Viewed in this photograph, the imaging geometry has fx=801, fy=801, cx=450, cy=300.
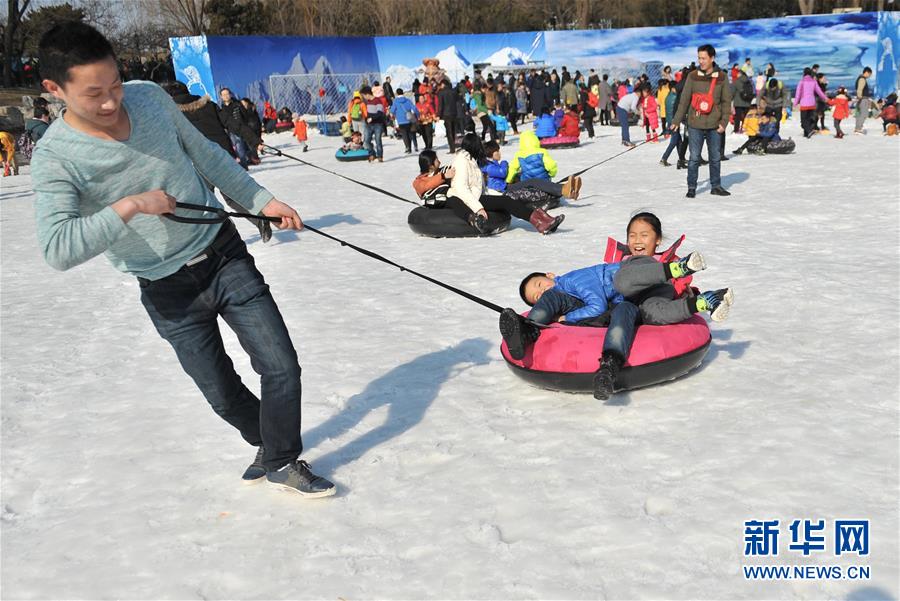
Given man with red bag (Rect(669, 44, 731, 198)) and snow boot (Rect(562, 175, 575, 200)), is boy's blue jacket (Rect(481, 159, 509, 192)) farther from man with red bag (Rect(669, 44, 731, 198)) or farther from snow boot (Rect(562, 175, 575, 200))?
man with red bag (Rect(669, 44, 731, 198))

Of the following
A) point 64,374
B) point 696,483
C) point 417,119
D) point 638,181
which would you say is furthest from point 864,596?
point 417,119

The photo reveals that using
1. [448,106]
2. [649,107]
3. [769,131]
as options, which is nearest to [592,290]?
[769,131]

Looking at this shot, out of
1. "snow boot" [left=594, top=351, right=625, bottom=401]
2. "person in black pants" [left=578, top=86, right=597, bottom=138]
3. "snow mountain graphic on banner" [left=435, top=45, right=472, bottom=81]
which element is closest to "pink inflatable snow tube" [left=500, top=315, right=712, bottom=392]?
"snow boot" [left=594, top=351, right=625, bottom=401]

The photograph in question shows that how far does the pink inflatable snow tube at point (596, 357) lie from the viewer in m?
4.29

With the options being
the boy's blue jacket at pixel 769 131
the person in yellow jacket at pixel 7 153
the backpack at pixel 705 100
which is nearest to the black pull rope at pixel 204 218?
the backpack at pixel 705 100

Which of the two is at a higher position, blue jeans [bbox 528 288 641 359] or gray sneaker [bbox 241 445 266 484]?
blue jeans [bbox 528 288 641 359]

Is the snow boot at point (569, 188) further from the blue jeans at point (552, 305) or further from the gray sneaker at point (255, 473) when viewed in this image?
the gray sneaker at point (255, 473)

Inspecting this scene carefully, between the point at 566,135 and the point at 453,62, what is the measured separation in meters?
20.4

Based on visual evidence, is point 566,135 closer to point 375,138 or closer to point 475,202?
point 375,138

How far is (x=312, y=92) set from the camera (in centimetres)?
3256

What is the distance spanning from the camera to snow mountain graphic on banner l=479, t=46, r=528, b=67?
37.8m

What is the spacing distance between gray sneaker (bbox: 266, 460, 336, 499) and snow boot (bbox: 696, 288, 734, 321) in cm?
226

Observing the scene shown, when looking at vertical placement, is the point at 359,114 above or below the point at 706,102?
below

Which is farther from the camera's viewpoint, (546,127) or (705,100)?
(546,127)
